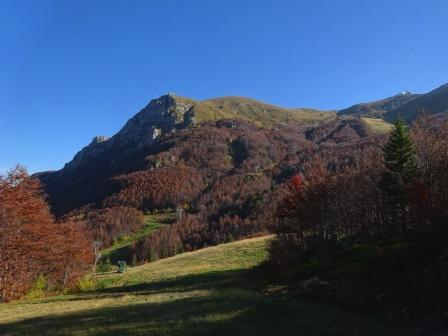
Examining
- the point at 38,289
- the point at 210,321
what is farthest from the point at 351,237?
the point at 38,289

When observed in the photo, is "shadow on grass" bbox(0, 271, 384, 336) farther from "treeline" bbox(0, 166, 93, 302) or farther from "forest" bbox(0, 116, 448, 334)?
"treeline" bbox(0, 166, 93, 302)

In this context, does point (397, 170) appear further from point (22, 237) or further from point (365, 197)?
point (22, 237)

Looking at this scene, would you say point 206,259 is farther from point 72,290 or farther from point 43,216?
point 43,216

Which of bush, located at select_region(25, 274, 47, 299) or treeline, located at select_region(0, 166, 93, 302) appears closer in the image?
Answer: treeline, located at select_region(0, 166, 93, 302)

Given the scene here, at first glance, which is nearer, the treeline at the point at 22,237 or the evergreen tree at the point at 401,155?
the treeline at the point at 22,237

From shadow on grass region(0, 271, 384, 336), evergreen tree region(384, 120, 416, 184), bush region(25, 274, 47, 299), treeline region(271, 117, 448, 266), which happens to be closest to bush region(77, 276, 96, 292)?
bush region(25, 274, 47, 299)

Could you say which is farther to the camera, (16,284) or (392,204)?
(392,204)

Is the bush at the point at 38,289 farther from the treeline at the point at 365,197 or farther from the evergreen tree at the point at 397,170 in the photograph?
the evergreen tree at the point at 397,170

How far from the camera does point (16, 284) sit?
3656 cm

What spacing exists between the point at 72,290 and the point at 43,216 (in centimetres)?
978

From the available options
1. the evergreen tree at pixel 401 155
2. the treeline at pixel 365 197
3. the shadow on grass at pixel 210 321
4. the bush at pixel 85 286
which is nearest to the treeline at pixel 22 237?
the bush at pixel 85 286

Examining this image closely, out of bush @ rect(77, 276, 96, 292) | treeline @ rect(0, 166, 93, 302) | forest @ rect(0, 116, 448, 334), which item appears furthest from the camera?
bush @ rect(77, 276, 96, 292)

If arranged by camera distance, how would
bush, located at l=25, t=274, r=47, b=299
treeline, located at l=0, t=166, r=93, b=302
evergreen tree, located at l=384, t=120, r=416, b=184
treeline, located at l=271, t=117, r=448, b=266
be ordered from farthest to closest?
bush, located at l=25, t=274, r=47, b=299
evergreen tree, located at l=384, t=120, r=416, b=184
treeline, located at l=271, t=117, r=448, b=266
treeline, located at l=0, t=166, r=93, b=302

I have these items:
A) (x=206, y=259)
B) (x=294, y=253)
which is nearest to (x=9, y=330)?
(x=294, y=253)
